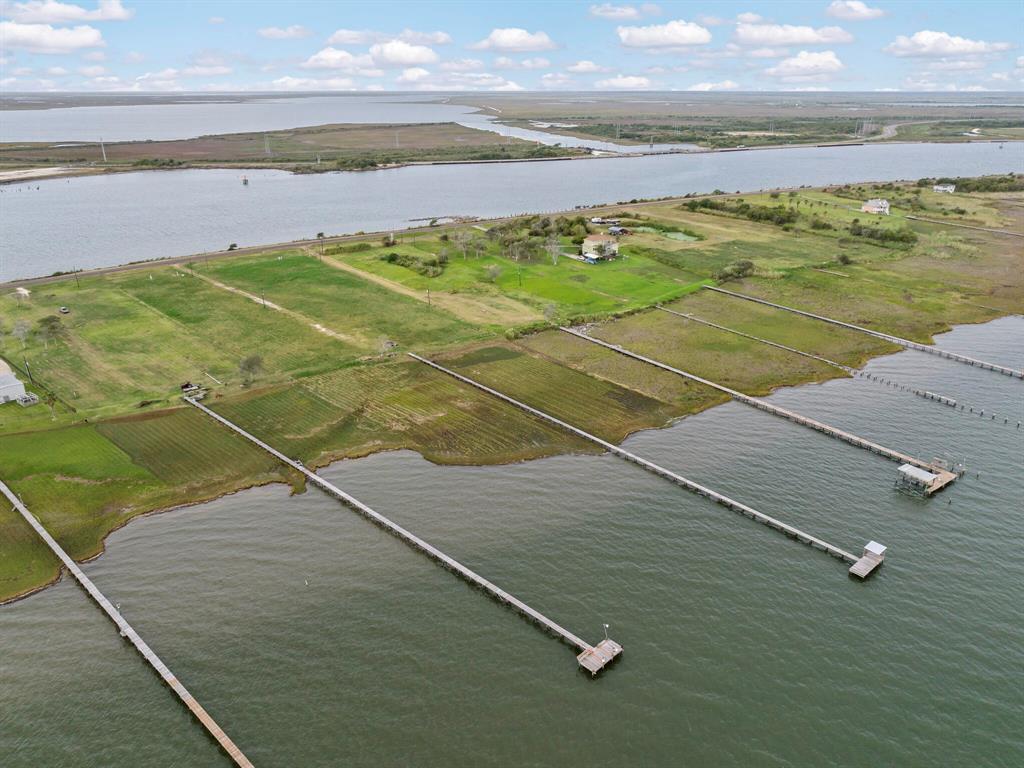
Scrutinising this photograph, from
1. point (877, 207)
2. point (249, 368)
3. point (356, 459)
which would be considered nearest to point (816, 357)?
point (356, 459)

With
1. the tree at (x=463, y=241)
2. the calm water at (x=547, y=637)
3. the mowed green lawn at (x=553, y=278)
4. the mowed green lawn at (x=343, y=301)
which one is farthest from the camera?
the tree at (x=463, y=241)

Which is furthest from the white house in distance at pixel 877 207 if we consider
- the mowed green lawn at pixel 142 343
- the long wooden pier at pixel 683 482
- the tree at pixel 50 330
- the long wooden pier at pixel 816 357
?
the tree at pixel 50 330

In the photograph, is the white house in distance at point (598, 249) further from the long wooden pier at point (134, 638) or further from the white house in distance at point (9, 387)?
the long wooden pier at point (134, 638)

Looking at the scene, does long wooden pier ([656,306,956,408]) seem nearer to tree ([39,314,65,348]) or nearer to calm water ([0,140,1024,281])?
tree ([39,314,65,348])

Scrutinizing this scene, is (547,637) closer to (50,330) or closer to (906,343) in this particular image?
(906,343)

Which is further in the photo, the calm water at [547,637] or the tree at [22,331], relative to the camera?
the tree at [22,331]

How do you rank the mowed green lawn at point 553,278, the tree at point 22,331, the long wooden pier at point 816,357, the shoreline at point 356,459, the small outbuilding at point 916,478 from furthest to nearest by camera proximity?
1. the mowed green lawn at point 553,278
2. the tree at point 22,331
3. the long wooden pier at point 816,357
4. the small outbuilding at point 916,478
5. the shoreline at point 356,459
